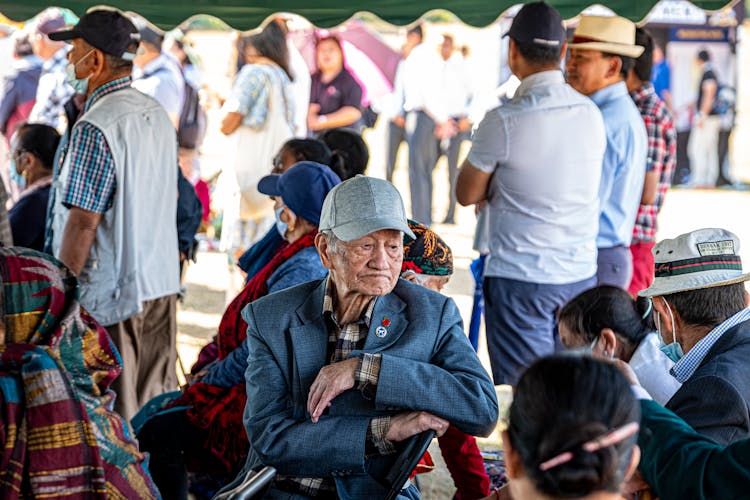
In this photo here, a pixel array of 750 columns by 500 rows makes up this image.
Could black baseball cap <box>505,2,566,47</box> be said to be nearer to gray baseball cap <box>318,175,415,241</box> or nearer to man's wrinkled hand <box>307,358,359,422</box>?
gray baseball cap <box>318,175,415,241</box>

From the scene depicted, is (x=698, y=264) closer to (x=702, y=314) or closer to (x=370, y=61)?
(x=702, y=314)

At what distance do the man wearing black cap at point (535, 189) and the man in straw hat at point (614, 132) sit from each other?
13.4 inches

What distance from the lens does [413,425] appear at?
2613 millimetres

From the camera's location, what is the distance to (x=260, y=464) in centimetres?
278

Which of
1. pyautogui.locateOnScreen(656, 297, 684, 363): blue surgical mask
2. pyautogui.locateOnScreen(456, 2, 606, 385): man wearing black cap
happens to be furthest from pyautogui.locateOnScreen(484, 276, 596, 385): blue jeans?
pyautogui.locateOnScreen(656, 297, 684, 363): blue surgical mask

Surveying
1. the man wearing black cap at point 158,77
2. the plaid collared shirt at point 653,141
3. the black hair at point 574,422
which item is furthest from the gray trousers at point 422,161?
the black hair at point 574,422

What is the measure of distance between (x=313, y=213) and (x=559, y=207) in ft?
4.39

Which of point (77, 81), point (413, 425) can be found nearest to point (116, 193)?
point (77, 81)

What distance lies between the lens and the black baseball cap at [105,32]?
14.1ft

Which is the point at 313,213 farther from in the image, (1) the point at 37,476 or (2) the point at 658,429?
(2) the point at 658,429

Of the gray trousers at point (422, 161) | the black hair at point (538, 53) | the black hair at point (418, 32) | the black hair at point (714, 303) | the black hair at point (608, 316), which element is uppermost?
the black hair at point (538, 53)

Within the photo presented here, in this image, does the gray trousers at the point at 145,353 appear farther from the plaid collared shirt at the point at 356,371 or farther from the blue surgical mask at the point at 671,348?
the blue surgical mask at the point at 671,348

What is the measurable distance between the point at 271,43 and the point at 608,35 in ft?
8.83

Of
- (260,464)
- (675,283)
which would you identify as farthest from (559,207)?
(260,464)
